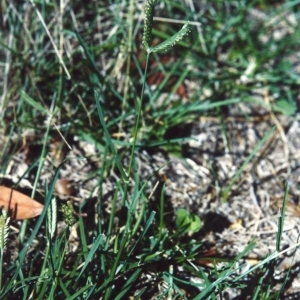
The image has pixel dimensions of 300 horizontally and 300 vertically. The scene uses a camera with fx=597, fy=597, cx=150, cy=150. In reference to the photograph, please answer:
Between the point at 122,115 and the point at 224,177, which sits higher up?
the point at 122,115

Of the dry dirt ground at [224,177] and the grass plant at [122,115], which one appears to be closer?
the grass plant at [122,115]

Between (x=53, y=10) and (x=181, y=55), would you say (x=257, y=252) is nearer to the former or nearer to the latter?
(x=181, y=55)

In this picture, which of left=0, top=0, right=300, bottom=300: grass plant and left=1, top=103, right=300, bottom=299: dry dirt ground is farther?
left=1, top=103, right=300, bottom=299: dry dirt ground
